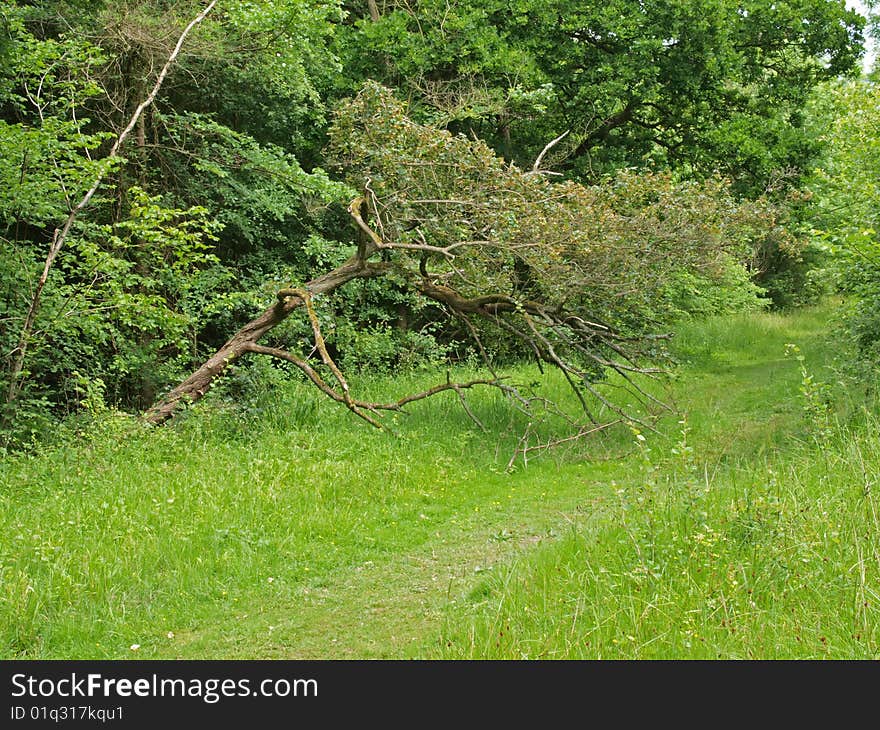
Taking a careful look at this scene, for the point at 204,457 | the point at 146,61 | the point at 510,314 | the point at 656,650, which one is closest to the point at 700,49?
the point at 510,314

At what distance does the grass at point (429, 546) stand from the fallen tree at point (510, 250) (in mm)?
1324

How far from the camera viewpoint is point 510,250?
9.88 meters

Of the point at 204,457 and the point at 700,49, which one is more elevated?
the point at 700,49

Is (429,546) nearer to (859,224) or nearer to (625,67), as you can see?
(859,224)

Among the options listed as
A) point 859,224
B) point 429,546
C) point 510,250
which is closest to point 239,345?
point 510,250

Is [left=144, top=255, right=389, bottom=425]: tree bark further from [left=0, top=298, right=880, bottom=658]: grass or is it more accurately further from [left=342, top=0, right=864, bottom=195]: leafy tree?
[left=342, top=0, right=864, bottom=195]: leafy tree

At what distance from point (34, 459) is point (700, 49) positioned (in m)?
13.7

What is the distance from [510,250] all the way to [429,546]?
4277 mm

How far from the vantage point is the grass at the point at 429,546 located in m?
4.37

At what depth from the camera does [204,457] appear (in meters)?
8.53

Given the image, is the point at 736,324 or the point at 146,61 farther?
the point at 736,324

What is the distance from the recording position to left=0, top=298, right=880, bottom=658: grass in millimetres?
4371

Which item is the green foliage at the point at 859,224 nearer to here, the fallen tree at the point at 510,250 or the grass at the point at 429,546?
the grass at the point at 429,546
